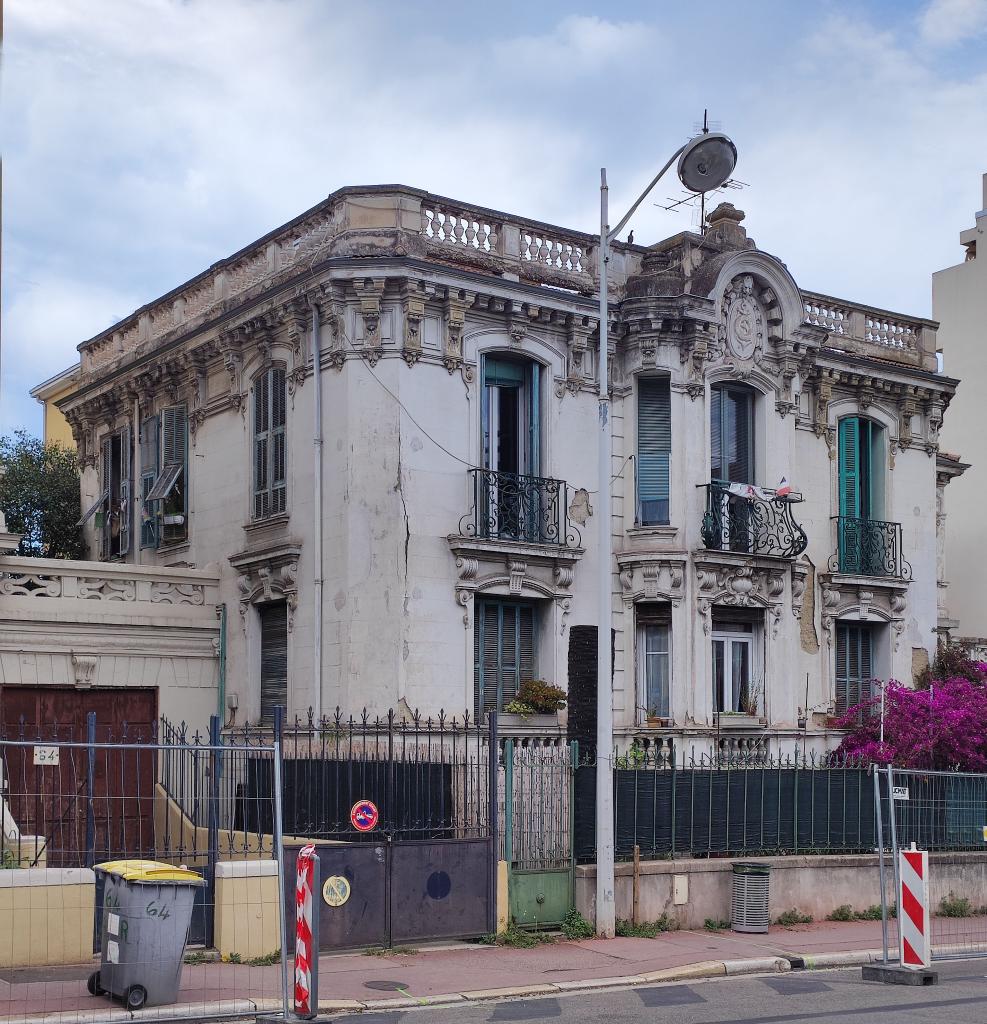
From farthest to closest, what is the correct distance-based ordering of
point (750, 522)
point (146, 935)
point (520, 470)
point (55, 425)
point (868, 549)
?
point (55, 425) < point (868, 549) < point (750, 522) < point (520, 470) < point (146, 935)

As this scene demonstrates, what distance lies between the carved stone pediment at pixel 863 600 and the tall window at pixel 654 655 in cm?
362

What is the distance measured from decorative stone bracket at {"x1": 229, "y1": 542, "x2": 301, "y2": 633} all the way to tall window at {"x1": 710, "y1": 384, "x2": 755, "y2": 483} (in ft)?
23.7

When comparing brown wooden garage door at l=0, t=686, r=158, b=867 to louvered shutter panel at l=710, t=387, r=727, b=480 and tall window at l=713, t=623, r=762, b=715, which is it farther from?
louvered shutter panel at l=710, t=387, r=727, b=480

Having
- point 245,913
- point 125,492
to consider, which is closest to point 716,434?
point 125,492

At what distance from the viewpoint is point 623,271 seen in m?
24.5

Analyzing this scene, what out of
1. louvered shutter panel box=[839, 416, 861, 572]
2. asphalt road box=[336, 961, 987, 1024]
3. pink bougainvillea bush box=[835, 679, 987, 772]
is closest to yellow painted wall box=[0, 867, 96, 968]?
asphalt road box=[336, 961, 987, 1024]

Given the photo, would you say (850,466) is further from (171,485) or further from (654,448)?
(171,485)

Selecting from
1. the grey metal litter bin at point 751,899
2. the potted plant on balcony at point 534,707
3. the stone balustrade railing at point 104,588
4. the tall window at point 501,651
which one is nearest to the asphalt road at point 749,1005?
the grey metal litter bin at point 751,899

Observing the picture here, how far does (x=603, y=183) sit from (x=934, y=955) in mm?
9825

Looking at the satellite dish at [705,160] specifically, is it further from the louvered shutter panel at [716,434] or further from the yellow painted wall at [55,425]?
the yellow painted wall at [55,425]

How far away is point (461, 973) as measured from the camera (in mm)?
15000

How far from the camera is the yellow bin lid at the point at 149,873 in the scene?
1259 cm

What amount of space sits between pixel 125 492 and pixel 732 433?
36.4 ft

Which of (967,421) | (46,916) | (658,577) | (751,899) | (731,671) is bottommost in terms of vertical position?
(751,899)
